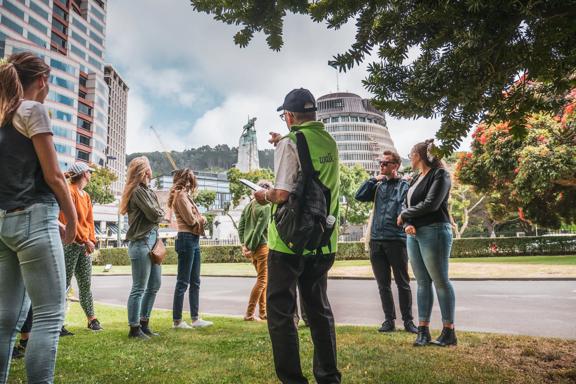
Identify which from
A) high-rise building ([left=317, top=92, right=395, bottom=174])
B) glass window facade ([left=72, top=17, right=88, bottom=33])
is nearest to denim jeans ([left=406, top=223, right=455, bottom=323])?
glass window facade ([left=72, top=17, right=88, bottom=33])

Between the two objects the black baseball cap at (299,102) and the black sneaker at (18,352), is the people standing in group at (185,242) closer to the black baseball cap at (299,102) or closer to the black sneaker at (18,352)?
the black sneaker at (18,352)

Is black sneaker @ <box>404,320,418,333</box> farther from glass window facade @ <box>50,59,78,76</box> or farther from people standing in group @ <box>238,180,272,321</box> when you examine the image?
glass window facade @ <box>50,59,78,76</box>

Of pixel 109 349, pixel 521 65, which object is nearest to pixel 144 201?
pixel 109 349

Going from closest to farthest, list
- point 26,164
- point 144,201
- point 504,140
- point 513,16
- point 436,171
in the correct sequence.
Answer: point 513,16, point 26,164, point 436,171, point 144,201, point 504,140

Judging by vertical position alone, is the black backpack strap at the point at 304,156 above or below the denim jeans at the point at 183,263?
above

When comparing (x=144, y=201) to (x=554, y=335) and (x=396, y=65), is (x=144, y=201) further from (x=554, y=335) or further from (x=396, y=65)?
(x=554, y=335)

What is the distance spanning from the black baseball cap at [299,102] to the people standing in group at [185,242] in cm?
314

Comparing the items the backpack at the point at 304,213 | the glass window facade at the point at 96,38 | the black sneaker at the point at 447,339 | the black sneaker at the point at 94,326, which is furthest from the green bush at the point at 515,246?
the glass window facade at the point at 96,38

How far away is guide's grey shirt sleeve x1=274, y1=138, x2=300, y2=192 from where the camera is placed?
2688mm

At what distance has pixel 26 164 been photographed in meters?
2.32

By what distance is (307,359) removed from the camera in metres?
3.80

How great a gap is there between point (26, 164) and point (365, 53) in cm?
194

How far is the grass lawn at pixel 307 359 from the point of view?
10.7 feet

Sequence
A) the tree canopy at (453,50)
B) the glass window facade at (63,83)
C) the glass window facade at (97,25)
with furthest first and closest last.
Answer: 1. the glass window facade at (97,25)
2. the glass window facade at (63,83)
3. the tree canopy at (453,50)
